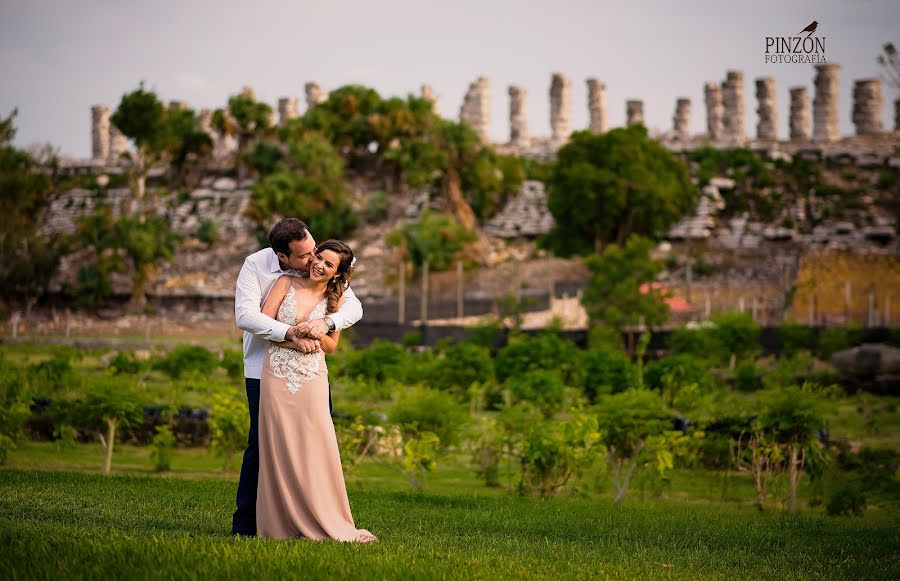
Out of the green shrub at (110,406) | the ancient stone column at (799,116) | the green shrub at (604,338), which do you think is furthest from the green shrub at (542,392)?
the ancient stone column at (799,116)

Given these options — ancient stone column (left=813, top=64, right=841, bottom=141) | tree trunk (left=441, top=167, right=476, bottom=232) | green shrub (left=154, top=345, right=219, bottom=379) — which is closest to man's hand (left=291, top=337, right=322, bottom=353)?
green shrub (left=154, top=345, right=219, bottom=379)

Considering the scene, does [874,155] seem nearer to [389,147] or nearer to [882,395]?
[389,147]

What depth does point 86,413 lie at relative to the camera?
44.9 ft

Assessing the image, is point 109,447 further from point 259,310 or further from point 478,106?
point 478,106

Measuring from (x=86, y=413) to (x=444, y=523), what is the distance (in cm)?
617

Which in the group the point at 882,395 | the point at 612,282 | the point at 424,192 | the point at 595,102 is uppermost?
the point at 595,102

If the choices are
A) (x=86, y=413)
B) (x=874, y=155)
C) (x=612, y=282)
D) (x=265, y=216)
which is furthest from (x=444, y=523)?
(x=874, y=155)

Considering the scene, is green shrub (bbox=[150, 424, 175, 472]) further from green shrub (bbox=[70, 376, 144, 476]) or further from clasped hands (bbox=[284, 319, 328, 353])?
clasped hands (bbox=[284, 319, 328, 353])

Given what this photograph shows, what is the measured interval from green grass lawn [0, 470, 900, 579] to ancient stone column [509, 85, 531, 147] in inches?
1968

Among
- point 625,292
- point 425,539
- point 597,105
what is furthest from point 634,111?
point 425,539

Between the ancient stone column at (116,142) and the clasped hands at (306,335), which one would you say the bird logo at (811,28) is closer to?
the clasped hands at (306,335)

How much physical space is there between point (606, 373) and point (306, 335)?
12.2 m

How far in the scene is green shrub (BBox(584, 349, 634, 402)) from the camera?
18.7 metres

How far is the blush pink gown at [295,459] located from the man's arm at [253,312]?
0.15 meters
